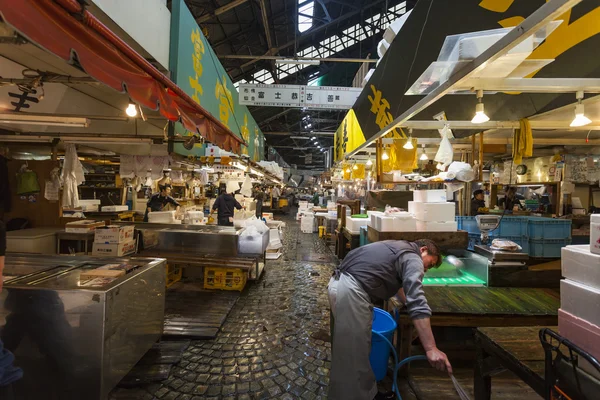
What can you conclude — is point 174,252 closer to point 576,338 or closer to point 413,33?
point 576,338

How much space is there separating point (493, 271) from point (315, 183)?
34.6 m

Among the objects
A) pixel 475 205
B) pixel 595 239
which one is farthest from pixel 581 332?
pixel 475 205

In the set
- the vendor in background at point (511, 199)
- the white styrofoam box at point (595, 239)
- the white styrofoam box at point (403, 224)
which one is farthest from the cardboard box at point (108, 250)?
the vendor in background at point (511, 199)

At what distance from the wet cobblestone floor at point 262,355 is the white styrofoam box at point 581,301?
8.01 feet

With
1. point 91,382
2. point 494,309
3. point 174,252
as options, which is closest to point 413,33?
point 494,309

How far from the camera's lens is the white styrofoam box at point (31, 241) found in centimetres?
488

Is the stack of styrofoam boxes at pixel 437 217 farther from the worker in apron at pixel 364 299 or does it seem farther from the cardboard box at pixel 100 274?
the cardboard box at pixel 100 274

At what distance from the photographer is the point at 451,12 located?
4473 millimetres

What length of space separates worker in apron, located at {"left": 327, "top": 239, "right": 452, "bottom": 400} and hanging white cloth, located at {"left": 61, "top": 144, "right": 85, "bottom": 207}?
Answer: 5.79 meters

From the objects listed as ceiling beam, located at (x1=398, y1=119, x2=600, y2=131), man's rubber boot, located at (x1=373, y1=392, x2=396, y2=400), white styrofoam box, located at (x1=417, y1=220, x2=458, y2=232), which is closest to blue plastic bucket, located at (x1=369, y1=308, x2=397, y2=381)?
man's rubber boot, located at (x1=373, y1=392, x2=396, y2=400)

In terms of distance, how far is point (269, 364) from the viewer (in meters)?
3.48

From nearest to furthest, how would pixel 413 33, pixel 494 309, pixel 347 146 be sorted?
pixel 494 309 < pixel 413 33 < pixel 347 146

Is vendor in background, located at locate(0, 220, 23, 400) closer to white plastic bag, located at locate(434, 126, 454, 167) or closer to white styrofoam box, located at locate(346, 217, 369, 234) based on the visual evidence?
white plastic bag, located at locate(434, 126, 454, 167)

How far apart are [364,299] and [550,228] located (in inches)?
151
